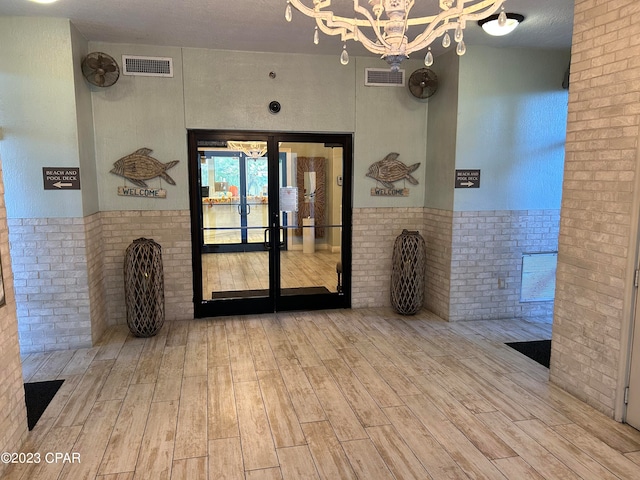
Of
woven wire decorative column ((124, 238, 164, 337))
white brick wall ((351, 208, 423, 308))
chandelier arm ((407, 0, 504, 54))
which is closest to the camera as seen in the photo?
A: chandelier arm ((407, 0, 504, 54))

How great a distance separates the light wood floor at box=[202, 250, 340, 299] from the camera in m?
5.20

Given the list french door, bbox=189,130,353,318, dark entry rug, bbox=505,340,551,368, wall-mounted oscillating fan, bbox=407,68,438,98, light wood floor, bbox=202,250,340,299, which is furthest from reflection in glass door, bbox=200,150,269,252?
dark entry rug, bbox=505,340,551,368

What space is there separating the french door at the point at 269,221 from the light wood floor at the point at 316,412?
2.62ft

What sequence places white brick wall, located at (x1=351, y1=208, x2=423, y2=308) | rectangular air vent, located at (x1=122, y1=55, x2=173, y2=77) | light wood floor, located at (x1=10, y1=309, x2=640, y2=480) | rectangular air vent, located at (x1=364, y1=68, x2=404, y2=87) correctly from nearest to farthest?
light wood floor, located at (x1=10, y1=309, x2=640, y2=480) < rectangular air vent, located at (x1=122, y1=55, x2=173, y2=77) < rectangular air vent, located at (x1=364, y1=68, x2=404, y2=87) < white brick wall, located at (x1=351, y1=208, x2=423, y2=308)

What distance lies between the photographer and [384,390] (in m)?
3.38

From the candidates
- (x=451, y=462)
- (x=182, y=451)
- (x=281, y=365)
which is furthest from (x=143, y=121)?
(x=451, y=462)

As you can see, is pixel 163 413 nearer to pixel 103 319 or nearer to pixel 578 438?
pixel 103 319

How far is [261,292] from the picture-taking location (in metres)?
5.31

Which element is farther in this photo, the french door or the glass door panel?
the glass door panel

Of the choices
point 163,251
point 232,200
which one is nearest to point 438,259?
point 232,200

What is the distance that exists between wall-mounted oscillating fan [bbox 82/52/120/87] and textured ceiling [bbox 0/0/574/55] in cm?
22

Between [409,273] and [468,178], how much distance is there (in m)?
1.22

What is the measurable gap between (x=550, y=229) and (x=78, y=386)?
4913 millimetres

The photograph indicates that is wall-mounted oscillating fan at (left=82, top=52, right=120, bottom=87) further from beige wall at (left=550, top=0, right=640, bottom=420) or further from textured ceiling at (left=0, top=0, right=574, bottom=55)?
beige wall at (left=550, top=0, right=640, bottom=420)
